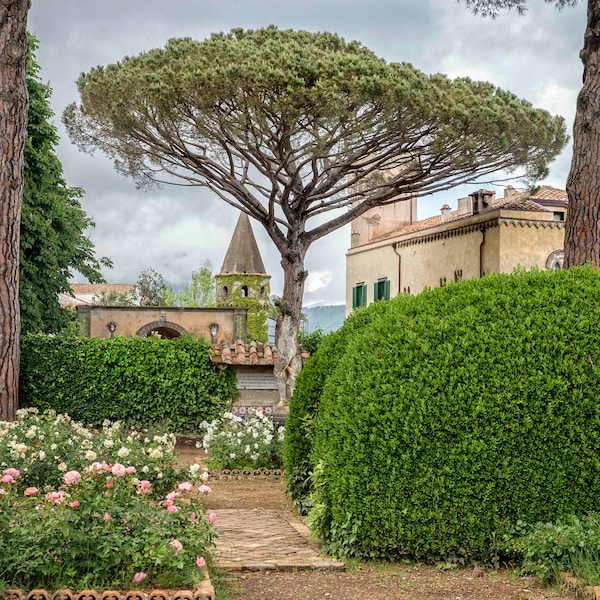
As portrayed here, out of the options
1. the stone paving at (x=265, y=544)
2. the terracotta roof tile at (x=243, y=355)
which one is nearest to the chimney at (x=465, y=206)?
the terracotta roof tile at (x=243, y=355)

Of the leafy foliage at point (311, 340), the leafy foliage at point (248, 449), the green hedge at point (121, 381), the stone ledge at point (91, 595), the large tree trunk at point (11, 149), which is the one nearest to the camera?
the stone ledge at point (91, 595)

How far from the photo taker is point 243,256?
173ft

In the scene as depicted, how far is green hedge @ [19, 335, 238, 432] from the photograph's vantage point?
17.0 m

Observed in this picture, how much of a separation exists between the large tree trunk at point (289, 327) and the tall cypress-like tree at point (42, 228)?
6.38 m

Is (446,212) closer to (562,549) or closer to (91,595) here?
(562,549)

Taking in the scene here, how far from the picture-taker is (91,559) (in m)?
4.71

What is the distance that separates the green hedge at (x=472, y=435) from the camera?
5859 millimetres

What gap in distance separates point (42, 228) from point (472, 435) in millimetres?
17974

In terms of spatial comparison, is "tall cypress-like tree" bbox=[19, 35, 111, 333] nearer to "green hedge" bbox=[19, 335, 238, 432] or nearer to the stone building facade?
"green hedge" bbox=[19, 335, 238, 432]

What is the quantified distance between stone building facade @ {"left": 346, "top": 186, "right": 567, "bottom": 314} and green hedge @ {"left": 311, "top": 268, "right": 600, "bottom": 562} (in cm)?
1745

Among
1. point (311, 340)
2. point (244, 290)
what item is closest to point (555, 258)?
point (311, 340)

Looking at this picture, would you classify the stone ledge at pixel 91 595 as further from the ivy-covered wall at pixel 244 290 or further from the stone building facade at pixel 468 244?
the ivy-covered wall at pixel 244 290

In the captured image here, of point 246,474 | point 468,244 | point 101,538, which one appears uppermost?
point 468,244

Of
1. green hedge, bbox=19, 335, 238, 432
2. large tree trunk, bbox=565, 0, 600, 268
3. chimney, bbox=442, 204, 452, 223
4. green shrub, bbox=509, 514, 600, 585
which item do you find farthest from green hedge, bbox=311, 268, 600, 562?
chimney, bbox=442, 204, 452, 223
